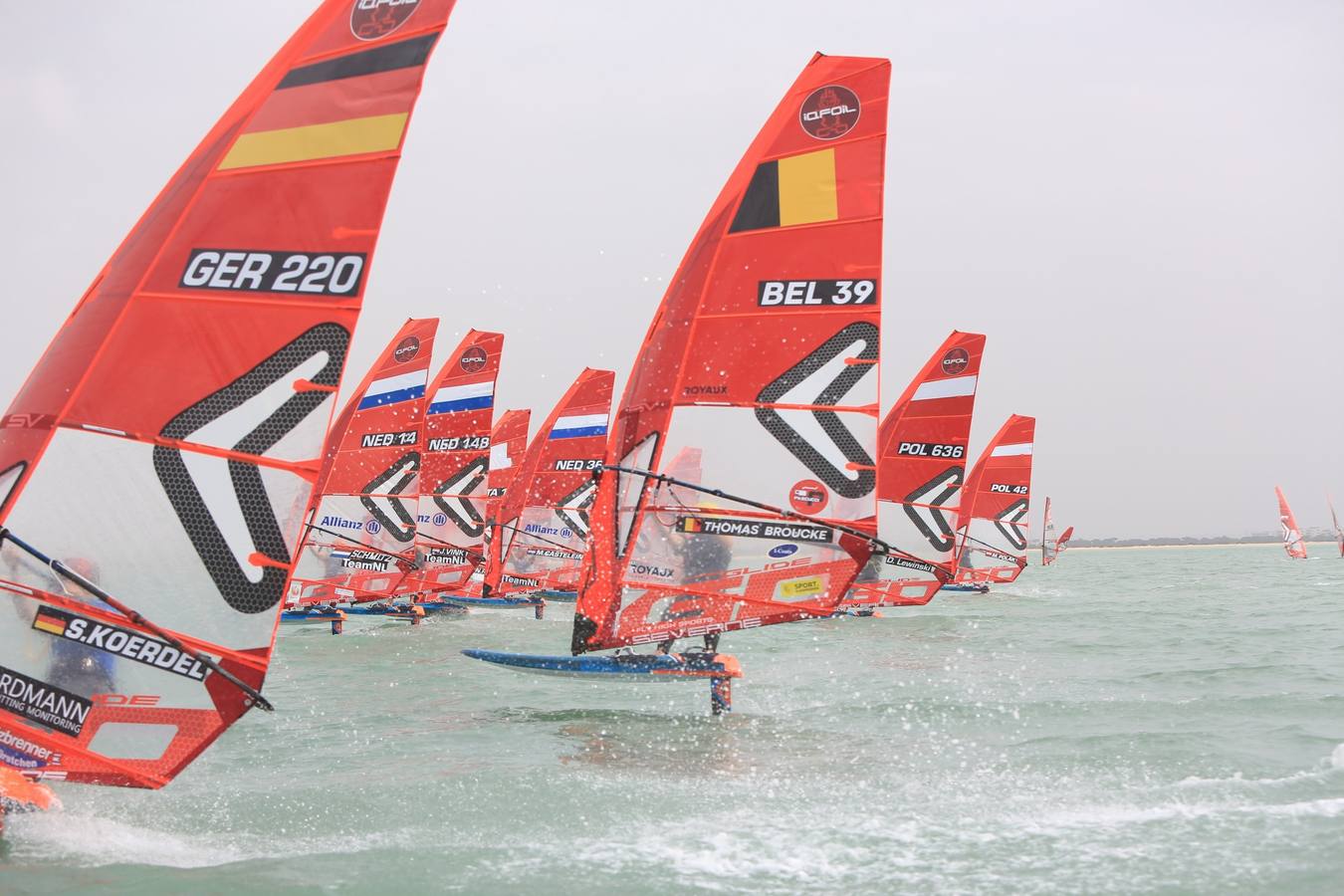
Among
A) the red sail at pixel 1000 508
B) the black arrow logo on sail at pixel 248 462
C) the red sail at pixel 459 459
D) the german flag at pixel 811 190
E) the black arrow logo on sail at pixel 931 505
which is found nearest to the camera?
the black arrow logo on sail at pixel 248 462

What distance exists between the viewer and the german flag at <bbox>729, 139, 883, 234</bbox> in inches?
395

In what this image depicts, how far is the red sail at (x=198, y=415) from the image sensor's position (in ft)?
17.7

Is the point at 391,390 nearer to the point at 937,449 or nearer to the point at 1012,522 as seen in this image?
the point at 937,449

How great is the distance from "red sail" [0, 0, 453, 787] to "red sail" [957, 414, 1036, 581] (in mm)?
25416

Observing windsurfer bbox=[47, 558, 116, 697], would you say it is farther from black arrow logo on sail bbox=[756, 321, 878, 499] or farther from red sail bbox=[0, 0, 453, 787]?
black arrow logo on sail bbox=[756, 321, 878, 499]

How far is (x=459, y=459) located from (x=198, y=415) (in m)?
18.6

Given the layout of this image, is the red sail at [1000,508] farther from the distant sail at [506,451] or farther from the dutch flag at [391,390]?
the dutch flag at [391,390]

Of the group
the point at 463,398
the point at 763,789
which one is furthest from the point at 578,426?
the point at 763,789

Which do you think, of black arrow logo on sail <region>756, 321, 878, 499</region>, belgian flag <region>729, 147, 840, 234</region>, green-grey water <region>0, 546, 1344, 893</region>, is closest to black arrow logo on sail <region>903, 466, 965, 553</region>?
green-grey water <region>0, 546, 1344, 893</region>

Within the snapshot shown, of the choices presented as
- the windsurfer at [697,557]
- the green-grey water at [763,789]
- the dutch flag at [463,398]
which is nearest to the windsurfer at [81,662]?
the green-grey water at [763,789]

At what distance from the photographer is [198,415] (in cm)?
556

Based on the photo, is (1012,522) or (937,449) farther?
(1012,522)

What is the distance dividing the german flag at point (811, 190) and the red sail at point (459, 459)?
14149 mm

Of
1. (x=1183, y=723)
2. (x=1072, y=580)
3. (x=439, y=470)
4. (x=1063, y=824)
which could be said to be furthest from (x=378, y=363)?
(x=1072, y=580)
